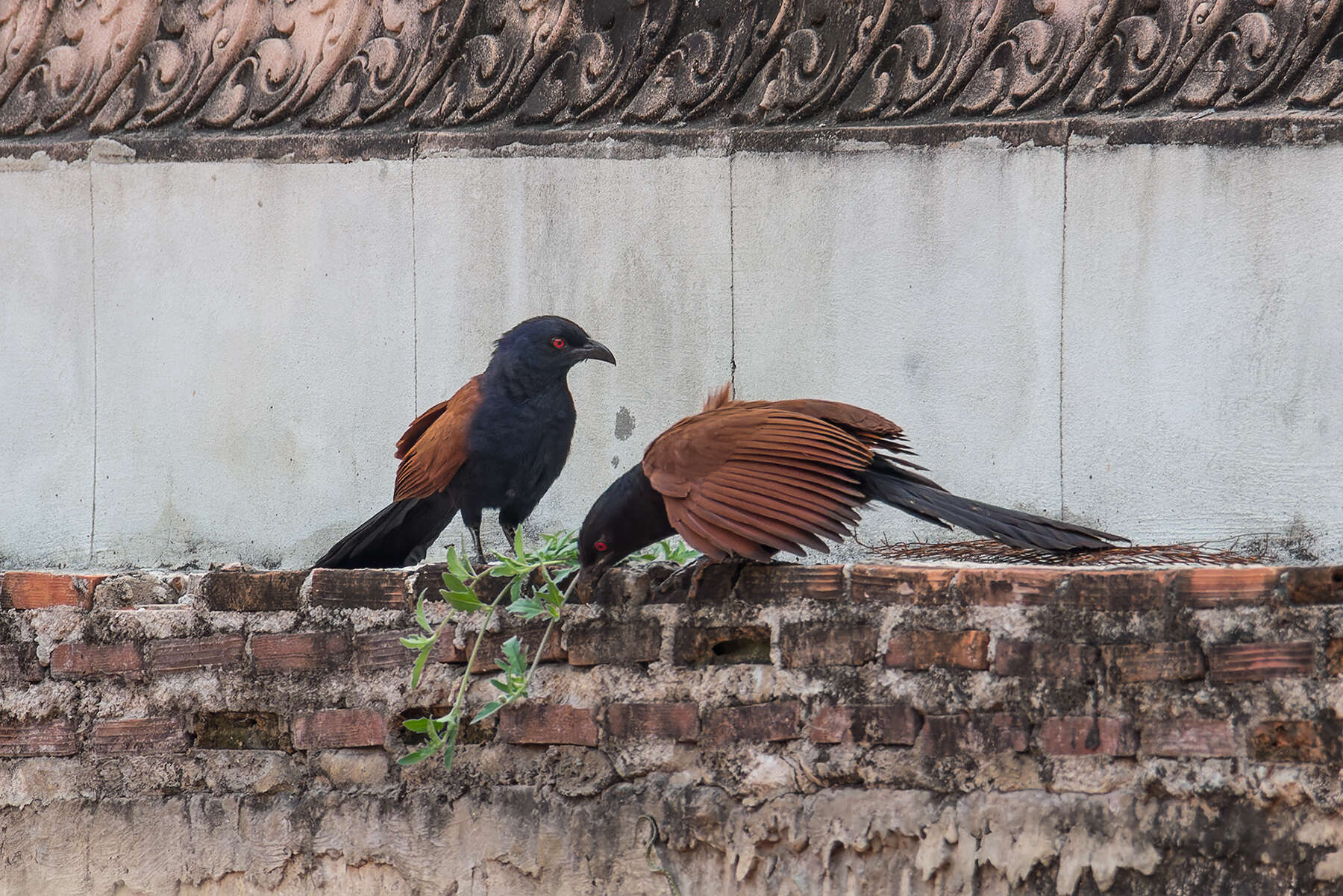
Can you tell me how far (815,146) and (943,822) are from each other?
8.99ft

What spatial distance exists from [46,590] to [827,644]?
200 cm

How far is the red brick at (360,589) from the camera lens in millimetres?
3387

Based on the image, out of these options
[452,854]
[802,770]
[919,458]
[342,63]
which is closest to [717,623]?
[802,770]

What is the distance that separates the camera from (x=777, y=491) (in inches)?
118

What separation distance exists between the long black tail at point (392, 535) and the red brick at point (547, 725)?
105cm

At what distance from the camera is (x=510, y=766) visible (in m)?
3.24

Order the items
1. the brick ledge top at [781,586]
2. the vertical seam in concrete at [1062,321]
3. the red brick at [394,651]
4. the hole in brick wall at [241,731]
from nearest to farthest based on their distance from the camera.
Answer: the brick ledge top at [781,586]
the red brick at [394,651]
the hole in brick wall at [241,731]
the vertical seam in concrete at [1062,321]

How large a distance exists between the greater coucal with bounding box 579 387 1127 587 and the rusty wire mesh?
0.16m

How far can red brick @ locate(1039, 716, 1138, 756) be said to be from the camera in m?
2.64

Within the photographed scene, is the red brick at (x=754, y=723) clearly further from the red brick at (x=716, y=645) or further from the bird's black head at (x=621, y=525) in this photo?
the bird's black head at (x=621, y=525)

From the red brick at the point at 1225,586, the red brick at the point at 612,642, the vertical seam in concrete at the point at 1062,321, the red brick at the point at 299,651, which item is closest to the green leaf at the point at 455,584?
the red brick at the point at 612,642

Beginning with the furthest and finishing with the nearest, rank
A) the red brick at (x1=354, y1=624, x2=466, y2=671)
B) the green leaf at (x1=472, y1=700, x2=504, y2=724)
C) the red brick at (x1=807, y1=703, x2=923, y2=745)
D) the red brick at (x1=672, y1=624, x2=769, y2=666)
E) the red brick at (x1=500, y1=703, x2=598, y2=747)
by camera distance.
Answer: the red brick at (x1=354, y1=624, x2=466, y2=671) < the red brick at (x1=500, y1=703, x2=598, y2=747) < the red brick at (x1=672, y1=624, x2=769, y2=666) < the green leaf at (x1=472, y1=700, x2=504, y2=724) < the red brick at (x1=807, y1=703, x2=923, y2=745)

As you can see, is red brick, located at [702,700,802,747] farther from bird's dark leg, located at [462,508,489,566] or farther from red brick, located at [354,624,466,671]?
bird's dark leg, located at [462,508,489,566]

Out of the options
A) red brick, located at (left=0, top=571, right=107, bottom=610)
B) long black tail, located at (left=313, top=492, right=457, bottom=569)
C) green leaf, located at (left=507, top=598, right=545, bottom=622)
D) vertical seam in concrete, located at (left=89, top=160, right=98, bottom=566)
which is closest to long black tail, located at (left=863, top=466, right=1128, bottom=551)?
green leaf, located at (left=507, top=598, right=545, bottom=622)
